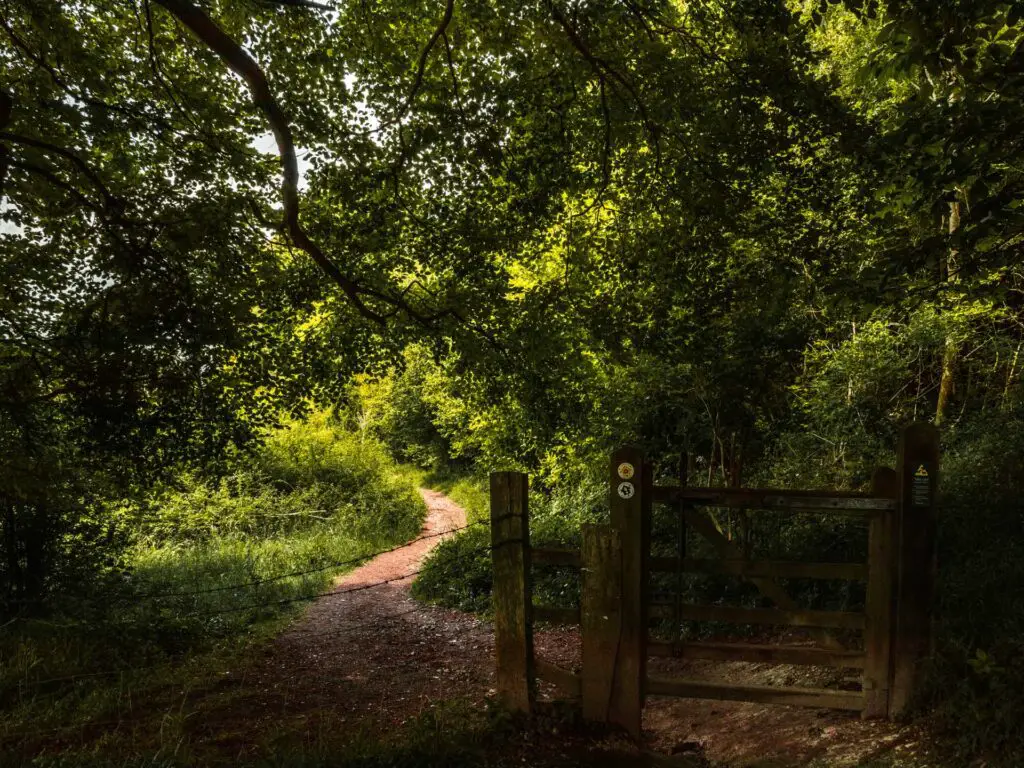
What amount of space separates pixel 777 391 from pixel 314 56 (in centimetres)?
773

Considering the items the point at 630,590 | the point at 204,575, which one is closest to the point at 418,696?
the point at 630,590

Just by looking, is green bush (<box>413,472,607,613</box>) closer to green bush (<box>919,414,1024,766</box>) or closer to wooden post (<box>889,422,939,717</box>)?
green bush (<box>919,414,1024,766</box>)

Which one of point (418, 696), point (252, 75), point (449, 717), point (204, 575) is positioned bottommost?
point (204, 575)

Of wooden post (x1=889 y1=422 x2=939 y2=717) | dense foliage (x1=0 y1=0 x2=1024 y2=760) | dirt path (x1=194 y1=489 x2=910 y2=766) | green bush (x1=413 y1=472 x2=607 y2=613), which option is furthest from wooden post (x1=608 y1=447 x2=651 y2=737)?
green bush (x1=413 y1=472 x2=607 y2=613)

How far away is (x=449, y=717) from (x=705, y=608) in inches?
90.6

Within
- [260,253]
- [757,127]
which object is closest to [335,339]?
[260,253]

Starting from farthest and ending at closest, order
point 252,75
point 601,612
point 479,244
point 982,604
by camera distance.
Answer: point 479,244, point 252,75, point 982,604, point 601,612

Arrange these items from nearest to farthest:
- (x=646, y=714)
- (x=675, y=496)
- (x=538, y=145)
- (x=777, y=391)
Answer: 1. (x=675, y=496)
2. (x=646, y=714)
3. (x=538, y=145)
4. (x=777, y=391)

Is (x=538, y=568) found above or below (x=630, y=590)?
below

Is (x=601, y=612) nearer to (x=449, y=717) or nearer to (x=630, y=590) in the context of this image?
(x=630, y=590)

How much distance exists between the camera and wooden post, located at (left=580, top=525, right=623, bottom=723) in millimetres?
4703

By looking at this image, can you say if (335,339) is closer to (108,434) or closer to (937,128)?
(108,434)

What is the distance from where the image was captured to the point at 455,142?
758cm

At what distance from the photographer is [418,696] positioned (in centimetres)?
629
